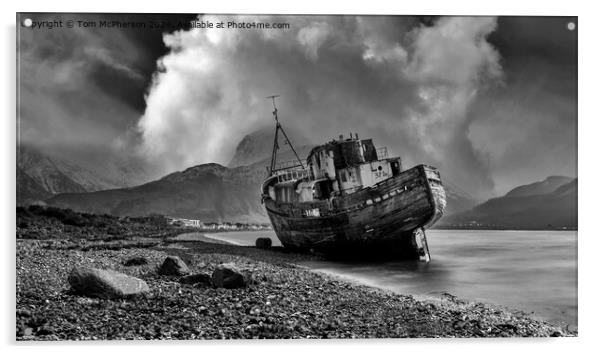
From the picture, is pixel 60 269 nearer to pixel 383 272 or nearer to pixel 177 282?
pixel 177 282

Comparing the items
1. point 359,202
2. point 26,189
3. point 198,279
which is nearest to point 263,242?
point 359,202

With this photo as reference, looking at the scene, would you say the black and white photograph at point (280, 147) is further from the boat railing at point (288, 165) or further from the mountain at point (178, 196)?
the boat railing at point (288, 165)

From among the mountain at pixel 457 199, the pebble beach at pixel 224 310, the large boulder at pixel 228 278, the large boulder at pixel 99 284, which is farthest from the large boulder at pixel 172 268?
the mountain at pixel 457 199

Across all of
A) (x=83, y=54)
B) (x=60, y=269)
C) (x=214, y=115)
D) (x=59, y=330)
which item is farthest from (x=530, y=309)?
(x=83, y=54)

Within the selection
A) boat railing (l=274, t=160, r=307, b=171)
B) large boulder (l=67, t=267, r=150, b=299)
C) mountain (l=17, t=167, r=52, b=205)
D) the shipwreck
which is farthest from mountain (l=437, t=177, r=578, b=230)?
mountain (l=17, t=167, r=52, b=205)

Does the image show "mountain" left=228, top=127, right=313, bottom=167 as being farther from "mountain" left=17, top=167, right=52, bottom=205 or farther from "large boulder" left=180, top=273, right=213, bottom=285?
"mountain" left=17, top=167, right=52, bottom=205
